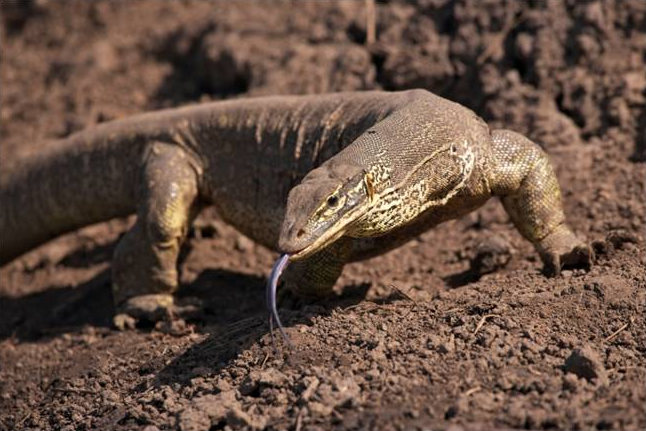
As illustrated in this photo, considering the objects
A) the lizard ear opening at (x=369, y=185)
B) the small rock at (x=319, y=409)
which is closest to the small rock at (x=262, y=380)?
the small rock at (x=319, y=409)

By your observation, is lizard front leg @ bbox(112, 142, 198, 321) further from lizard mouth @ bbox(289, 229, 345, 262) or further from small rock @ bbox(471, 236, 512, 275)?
lizard mouth @ bbox(289, 229, 345, 262)

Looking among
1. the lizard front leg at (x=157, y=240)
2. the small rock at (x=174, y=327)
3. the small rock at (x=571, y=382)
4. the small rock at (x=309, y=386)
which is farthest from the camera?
the lizard front leg at (x=157, y=240)

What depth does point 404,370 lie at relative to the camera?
6023 millimetres

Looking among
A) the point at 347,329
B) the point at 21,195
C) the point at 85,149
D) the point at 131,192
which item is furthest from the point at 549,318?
the point at 21,195

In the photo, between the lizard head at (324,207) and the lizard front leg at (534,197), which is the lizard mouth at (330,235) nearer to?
the lizard head at (324,207)

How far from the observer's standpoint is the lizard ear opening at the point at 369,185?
6.49 metres

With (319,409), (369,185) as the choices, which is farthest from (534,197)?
(319,409)

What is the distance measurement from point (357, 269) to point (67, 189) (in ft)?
10.1

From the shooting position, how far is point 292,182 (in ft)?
27.9

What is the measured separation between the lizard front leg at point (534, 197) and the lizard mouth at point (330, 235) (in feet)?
4.78

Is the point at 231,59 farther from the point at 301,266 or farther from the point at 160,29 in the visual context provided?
the point at 301,266

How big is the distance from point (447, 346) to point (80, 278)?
567 cm

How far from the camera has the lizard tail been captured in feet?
31.9

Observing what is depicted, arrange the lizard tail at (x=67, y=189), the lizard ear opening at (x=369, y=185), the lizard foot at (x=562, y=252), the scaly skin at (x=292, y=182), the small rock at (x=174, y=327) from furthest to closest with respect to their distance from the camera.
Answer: the lizard tail at (x=67, y=189), the small rock at (x=174, y=327), the lizard foot at (x=562, y=252), the scaly skin at (x=292, y=182), the lizard ear opening at (x=369, y=185)
